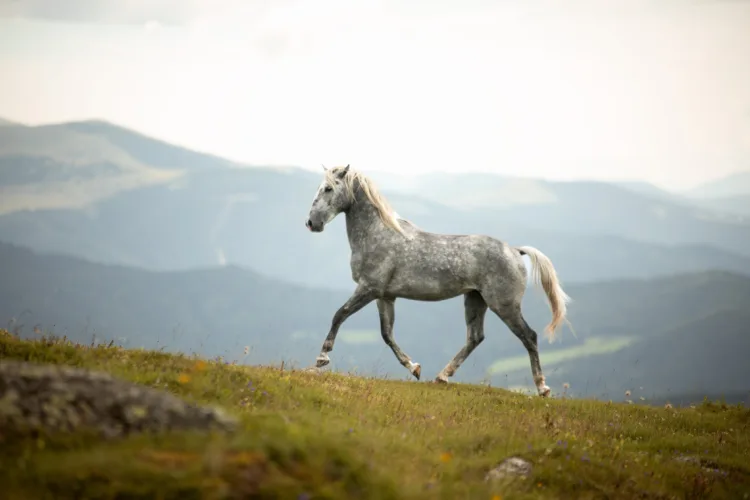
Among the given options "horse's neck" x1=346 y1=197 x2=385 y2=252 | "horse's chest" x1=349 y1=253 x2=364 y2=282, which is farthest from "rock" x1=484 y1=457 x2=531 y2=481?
"horse's neck" x1=346 y1=197 x2=385 y2=252

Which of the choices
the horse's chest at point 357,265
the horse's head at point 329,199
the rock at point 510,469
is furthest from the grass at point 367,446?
the horse's head at point 329,199

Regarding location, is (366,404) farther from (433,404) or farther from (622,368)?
(622,368)

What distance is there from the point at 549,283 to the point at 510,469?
763 centimetres

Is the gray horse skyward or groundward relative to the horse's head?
groundward

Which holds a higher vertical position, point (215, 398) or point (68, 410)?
point (68, 410)

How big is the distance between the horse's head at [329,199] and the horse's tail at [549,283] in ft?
13.0

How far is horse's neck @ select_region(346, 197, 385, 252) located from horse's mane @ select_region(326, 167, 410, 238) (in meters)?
0.11

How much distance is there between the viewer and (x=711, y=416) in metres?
14.2

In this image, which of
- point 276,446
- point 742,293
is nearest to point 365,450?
point 276,446

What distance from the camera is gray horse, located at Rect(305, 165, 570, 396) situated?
47.6 ft

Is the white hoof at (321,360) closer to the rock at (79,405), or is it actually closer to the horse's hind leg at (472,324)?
the horse's hind leg at (472,324)

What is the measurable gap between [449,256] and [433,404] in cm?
373

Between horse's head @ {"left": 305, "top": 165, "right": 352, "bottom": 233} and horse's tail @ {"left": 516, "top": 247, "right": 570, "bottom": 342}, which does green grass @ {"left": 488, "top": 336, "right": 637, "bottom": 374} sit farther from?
horse's head @ {"left": 305, "top": 165, "right": 352, "bottom": 233}

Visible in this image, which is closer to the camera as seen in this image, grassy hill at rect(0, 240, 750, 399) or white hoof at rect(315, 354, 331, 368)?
white hoof at rect(315, 354, 331, 368)
